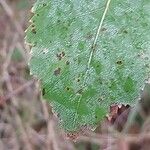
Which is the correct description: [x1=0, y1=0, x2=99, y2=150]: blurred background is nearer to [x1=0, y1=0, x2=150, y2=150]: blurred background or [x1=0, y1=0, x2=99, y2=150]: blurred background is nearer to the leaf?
[x1=0, y1=0, x2=150, y2=150]: blurred background

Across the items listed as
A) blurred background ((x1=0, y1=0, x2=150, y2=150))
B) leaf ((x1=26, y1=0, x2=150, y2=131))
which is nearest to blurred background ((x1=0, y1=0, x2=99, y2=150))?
blurred background ((x1=0, y1=0, x2=150, y2=150))

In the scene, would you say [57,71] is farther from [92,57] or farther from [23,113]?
[23,113]

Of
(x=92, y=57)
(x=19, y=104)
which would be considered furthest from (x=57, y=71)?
(x=19, y=104)

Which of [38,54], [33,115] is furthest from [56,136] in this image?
[38,54]

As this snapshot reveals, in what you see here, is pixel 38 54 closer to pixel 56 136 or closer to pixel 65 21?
pixel 65 21

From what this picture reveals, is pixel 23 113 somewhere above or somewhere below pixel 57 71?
below
